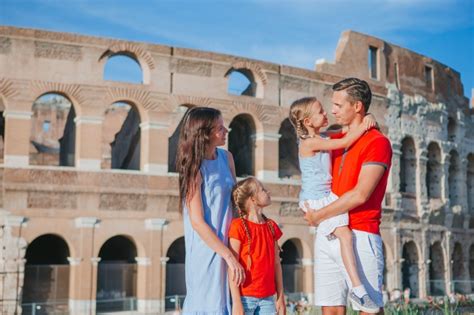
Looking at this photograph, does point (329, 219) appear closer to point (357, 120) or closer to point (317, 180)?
point (317, 180)

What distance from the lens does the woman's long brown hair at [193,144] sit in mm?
4199

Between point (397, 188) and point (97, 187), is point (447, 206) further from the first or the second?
point (97, 187)

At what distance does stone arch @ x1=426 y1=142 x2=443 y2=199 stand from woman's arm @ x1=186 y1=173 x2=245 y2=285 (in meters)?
21.6

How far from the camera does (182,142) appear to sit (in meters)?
4.26

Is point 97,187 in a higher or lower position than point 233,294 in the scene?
higher

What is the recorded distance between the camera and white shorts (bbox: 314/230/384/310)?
4.02m

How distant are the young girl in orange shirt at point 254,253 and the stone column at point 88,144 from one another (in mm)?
12577

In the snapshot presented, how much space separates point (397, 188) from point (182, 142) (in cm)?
1921

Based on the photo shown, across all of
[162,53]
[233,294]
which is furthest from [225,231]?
[162,53]

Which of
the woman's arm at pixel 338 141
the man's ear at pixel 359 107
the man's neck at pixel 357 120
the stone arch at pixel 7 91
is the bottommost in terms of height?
the woman's arm at pixel 338 141

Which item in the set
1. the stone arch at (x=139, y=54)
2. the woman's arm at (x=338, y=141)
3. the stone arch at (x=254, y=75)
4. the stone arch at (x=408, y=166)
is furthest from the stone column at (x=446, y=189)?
the woman's arm at (x=338, y=141)

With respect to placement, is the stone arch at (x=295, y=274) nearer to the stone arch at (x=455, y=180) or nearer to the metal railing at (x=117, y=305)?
the metal railing at (x=117, y=305)

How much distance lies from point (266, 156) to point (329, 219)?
1495cm

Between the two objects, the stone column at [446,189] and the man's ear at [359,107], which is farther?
the stone column at [446,189]
